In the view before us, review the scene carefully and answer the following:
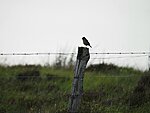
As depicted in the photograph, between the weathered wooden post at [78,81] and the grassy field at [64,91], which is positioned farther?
the grassy field at [64,91]

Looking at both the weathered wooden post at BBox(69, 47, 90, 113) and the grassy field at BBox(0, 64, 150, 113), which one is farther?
the grassy field at BBox(0, 64, 150, 113)

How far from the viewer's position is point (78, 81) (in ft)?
Result: 20.2

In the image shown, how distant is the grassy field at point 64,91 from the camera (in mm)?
11959

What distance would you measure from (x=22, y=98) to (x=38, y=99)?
742 millimetres

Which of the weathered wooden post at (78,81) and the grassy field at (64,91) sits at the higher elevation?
the weathered wooden post at (78,81)

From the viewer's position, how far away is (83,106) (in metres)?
12.1

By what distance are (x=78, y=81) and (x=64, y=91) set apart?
10.6 m

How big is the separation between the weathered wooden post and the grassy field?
4124 millimetres

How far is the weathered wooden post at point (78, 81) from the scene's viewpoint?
6.12 meters

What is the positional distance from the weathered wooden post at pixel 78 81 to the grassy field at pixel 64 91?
412 centimetres

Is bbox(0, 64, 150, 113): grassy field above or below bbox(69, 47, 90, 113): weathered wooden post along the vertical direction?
below

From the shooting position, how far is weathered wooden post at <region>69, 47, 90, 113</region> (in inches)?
241

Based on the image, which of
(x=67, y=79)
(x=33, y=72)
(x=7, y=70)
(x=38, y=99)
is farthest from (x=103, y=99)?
(x=7, y=70)

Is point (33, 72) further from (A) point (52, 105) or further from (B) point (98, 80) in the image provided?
(A) point (52, 105)
